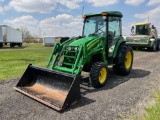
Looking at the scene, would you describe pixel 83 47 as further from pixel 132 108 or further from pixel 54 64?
pixel 132 108

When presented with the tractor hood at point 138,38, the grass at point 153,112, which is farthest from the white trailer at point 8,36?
the grass at point 153,112

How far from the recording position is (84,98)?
5.19 meters

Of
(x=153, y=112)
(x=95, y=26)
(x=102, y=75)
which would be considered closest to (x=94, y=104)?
(x=153, y=112)

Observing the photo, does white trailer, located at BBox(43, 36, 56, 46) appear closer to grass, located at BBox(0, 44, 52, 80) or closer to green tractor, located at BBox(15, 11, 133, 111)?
grass, located at BBox(0, 44, 52, 80)

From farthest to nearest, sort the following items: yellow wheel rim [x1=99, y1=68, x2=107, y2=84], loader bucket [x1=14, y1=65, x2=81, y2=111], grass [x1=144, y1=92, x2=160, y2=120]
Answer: yellow wheel rim [x1=99, y1=68, x2=107, y2=84] < loader bucket [x1=14, y1=65, x2=81, y2=111] < grass [x1=144, y1=92, x2=160, y2=120]

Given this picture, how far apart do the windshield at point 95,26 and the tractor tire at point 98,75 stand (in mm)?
1576

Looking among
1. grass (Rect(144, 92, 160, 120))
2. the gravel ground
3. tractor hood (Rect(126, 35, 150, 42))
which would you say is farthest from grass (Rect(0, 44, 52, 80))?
tractor hood (Rect(126, 35, 150, 42))

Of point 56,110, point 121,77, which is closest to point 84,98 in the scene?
point 56,110

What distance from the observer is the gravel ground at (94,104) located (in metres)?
4.17

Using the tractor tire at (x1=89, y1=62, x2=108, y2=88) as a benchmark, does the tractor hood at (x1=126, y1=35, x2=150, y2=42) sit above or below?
above

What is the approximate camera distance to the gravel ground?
4.17 meters

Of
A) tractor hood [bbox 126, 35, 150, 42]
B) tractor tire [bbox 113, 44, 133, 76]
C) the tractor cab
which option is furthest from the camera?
tractor hood [bbox 126, 35, 150, 42]

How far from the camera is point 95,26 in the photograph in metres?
7.32

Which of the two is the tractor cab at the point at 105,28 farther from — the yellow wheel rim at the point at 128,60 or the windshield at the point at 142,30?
the windshield at the point at 142,30
